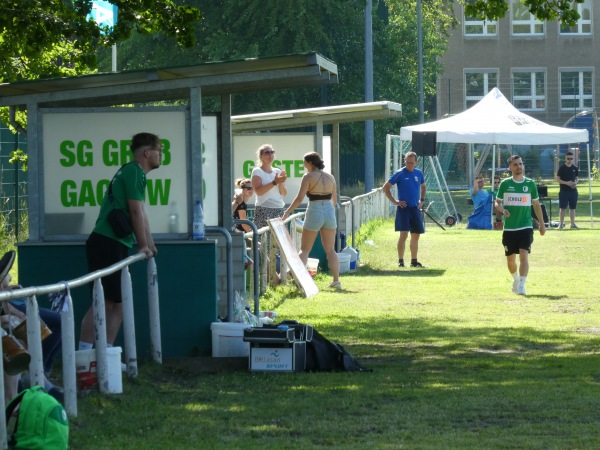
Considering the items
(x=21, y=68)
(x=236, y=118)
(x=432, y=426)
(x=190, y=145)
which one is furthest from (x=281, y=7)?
(x=432, y=426)

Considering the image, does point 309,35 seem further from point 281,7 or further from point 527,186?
point 527,186

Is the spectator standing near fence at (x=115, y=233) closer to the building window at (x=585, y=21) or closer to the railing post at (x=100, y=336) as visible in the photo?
the railing post at (x=100, y=336)

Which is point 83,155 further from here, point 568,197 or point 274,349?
point 568,197

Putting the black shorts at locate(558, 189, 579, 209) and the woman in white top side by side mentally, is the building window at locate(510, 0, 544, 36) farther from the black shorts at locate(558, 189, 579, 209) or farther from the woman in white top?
the woman in white top

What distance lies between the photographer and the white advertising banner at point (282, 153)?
71.1ft

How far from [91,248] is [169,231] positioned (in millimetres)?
1353

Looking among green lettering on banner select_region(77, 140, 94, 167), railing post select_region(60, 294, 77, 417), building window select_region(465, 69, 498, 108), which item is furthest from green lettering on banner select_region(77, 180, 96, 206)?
building window select_region(465, 69, 498, 108)

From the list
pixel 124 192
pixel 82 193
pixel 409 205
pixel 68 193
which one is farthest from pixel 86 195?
pixel 409 205

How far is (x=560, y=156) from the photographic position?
64.6 metres

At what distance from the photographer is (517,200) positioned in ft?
A: 55.0

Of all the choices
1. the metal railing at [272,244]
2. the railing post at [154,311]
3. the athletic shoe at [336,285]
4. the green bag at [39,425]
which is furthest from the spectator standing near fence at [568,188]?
the green bag at [39,425]

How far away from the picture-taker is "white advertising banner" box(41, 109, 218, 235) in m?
11.0

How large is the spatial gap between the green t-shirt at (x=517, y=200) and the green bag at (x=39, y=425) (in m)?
11.0

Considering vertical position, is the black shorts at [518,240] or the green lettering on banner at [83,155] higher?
the green lettering on banner at [83,155]
